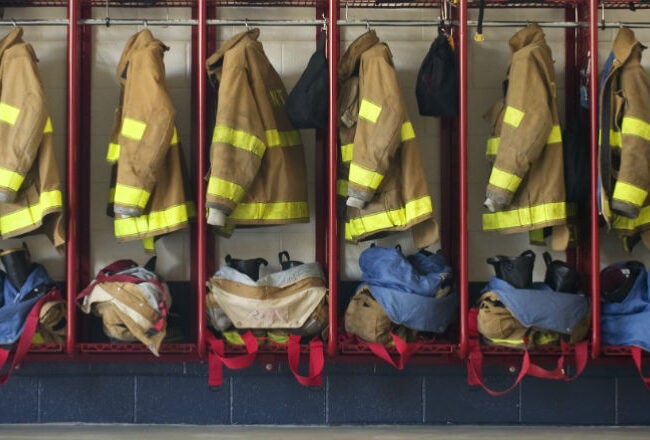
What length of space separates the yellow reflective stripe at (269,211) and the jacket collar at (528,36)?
1.29 m

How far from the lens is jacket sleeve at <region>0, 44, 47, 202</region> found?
4.14 metres

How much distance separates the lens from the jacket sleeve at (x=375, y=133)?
4.19m

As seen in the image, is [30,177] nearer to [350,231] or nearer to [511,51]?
[350,231]

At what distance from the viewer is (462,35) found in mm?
4285

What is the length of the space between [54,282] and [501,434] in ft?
7.42

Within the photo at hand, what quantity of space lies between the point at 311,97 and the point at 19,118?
1.31 meters

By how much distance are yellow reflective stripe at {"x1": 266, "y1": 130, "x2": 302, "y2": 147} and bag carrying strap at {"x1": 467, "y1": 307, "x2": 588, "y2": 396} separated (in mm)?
1157

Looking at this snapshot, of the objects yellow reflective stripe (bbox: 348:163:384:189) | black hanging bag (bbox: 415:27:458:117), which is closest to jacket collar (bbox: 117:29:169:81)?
yellow reflective stripe (bbox: 348:163:384:189)

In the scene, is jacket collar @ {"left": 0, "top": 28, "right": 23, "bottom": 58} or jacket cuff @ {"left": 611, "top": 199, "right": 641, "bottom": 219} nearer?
jacket cuff @ {"left": 611, "top": 199, "right": 641, "bottom": 219}

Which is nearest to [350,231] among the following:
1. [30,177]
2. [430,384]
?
[430,384]

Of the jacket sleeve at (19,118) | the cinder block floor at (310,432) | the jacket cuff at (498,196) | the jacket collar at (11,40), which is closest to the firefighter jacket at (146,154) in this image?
the jacket sleeve at (19,118)

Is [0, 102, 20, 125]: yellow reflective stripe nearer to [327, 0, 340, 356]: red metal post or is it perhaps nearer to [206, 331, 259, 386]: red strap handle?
[206, 331, 259, 386]: red strap handle

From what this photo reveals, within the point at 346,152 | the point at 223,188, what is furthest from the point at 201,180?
the point at 346,152

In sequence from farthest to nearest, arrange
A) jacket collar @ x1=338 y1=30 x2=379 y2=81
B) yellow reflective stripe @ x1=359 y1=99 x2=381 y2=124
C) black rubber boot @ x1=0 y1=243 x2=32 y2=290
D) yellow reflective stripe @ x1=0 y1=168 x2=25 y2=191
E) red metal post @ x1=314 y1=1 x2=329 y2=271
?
red metal post @ x1=314 y1=1 x2=329 y2=271 → jacket collar @ x1=338 y1=30 x2=379 y2=81 → black rubber boot @ x1=0 y1=243 x2=32 y2=290 → yellow reflective stripe @ x1=359 y1=99 x2=381 y2=124 → yellow reflective stripe @ x1=0 y1=168 x2=25 y2=191
